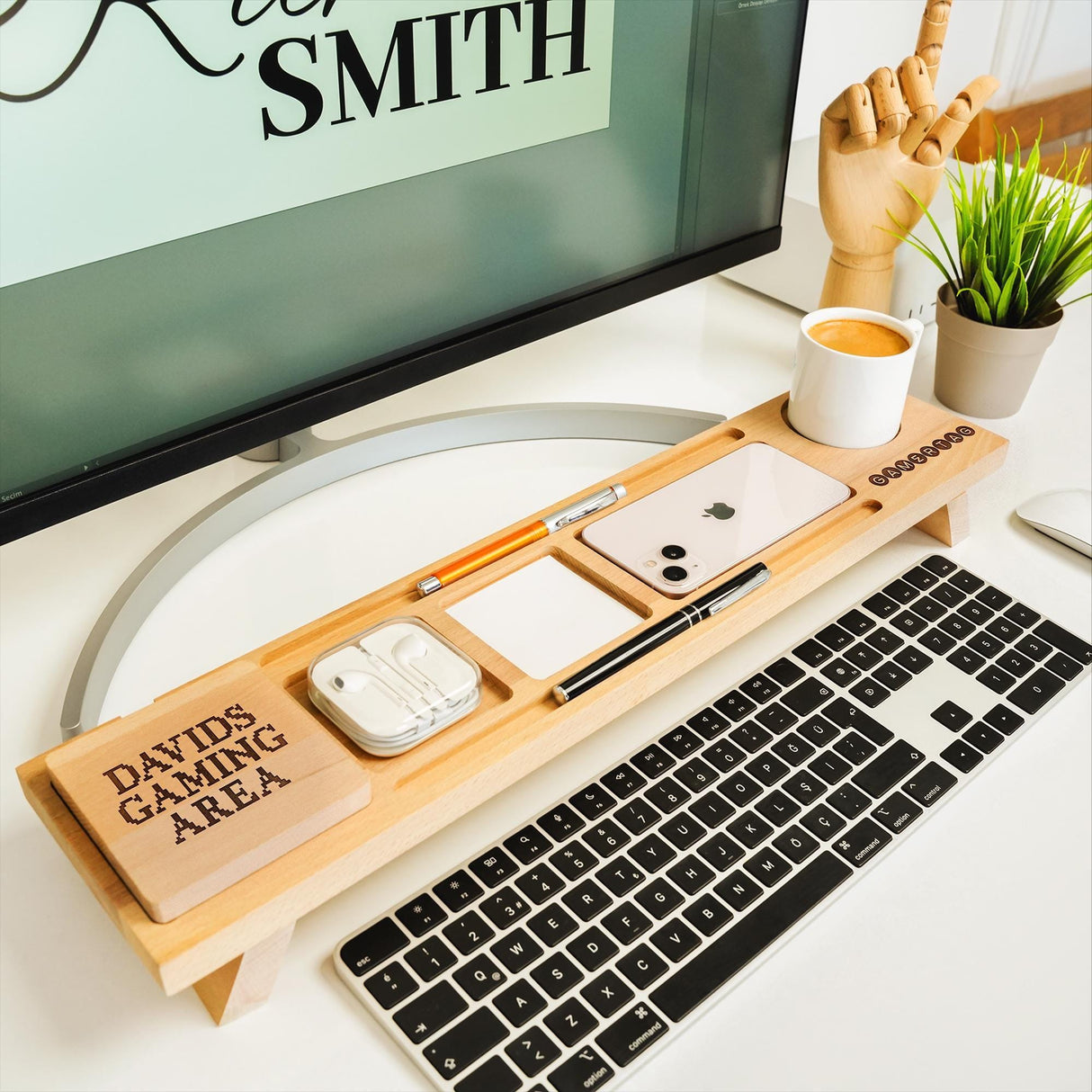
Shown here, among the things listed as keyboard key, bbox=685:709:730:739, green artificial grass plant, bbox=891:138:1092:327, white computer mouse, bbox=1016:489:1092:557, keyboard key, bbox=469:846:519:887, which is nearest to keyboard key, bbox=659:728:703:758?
keyboard key, bbox=685:709:730:739

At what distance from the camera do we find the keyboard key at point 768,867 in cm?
50

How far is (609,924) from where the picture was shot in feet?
1.56

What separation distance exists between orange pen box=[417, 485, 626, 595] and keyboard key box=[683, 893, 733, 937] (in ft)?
0.67

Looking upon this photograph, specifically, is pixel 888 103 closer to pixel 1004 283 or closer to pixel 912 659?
pixel 1004 283

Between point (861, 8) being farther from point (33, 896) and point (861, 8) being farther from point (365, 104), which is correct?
point (33, 896)

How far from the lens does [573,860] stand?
50 cm

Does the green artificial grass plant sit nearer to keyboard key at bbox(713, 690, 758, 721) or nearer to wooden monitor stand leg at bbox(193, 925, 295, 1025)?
keyboard key at bbox(713, 690, 758, 721)

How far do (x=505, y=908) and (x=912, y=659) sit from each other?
0.28m

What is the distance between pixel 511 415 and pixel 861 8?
0.69 meters

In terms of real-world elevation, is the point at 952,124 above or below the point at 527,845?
above

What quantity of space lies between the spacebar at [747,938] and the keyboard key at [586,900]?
1.7 inches

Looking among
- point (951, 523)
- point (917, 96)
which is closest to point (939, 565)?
point (951, 523)

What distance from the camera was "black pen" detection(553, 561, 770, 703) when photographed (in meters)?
0.52

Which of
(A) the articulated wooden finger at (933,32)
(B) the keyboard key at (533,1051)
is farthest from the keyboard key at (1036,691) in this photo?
(A) the articulated wooden finger at (933,32)
